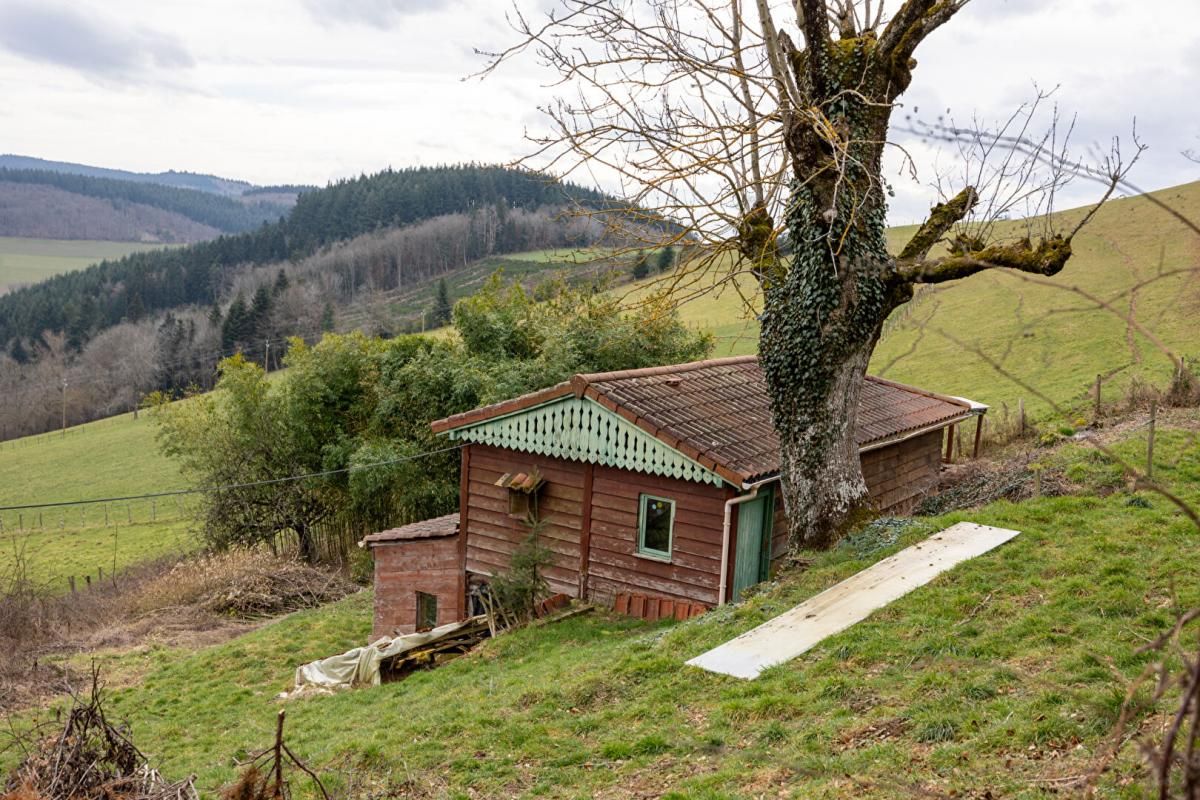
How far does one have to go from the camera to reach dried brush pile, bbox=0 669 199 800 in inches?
227

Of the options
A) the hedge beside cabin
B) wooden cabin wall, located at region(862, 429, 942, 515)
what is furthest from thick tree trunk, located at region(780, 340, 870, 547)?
wooden cabin wall, located at region(862, 429, 942, 515)

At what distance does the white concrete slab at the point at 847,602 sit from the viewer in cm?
907

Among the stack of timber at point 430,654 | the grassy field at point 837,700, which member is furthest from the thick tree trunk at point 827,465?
the stack of timber at point 430,654

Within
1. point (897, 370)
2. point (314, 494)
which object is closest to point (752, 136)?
point (314, 494)

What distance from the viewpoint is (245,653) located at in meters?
18.5

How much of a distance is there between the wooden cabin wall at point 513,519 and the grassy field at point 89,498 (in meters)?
23.3

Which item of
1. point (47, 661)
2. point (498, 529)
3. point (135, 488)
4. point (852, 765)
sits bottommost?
point (135, 488)

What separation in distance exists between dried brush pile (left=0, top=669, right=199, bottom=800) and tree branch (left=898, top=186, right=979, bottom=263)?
10.1 m

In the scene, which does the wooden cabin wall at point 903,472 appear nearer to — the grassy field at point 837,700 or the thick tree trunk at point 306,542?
the grassy field at point 837,700

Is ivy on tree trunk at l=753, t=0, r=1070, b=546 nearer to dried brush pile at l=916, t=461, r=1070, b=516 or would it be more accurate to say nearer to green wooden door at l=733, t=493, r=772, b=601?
green wooden door at l=733, t=493, r=772, b=601

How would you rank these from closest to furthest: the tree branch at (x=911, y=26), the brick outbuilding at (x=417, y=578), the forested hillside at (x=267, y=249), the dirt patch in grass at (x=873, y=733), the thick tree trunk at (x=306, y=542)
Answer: the dirt patch in grass at (x=873, y=733) < the tree branch at (x=911, y=26) < the brick outbuilding at (x=417, y=578) < the thick tree trunk at (x=306, y=542) < the forested hillside at (x=267, y=249)

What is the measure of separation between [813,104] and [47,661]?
1878 cm

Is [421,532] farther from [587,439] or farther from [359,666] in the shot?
[587,439]

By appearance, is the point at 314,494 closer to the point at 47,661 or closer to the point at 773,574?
the point at 47,661
